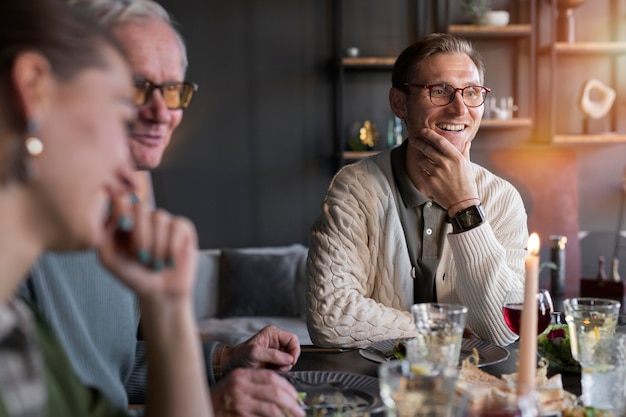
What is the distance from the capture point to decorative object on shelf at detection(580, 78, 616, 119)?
17.2ft

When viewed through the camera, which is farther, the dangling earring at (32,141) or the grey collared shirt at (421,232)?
the grey collared shirt at (421,232)

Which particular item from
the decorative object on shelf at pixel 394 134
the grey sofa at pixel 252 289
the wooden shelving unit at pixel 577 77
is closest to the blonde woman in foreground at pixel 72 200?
the grey sofa at pixel 252 289

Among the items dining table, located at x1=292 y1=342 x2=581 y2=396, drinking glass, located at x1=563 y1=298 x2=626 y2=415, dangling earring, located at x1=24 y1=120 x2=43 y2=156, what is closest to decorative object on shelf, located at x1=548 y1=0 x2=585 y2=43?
dining table, located at x1=292 y1=342 x2=581 y2=396

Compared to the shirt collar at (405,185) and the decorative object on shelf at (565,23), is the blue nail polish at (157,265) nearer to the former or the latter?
the shirt collar at (405,185)

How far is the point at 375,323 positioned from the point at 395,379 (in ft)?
3.66

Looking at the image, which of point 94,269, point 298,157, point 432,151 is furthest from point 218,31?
point 94,269

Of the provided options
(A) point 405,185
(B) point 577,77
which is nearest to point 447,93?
(A) point 405,185

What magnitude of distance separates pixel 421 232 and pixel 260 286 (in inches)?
94.3

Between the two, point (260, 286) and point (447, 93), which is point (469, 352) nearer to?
point (447, 93)

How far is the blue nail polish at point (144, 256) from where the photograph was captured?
3.36 ft

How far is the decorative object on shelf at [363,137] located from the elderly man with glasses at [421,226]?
2.38m

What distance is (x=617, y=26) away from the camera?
17.8 feet

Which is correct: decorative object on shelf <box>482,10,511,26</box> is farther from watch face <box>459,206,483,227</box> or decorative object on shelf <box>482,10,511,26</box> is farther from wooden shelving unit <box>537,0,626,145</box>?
watch face <box>459,206,483,227</box>

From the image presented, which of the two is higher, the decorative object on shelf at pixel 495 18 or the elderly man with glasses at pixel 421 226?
the decorative object on shelf at pixel 495 18
